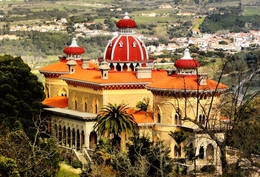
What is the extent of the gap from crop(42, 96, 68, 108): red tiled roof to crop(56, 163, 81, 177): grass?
11.2 m

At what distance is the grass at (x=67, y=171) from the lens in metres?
56.6

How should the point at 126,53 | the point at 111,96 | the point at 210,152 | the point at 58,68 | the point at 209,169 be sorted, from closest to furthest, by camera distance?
the point at 209,169
the point at 210,152
the point at 111,96
the point at 126,53
the point at 58,68

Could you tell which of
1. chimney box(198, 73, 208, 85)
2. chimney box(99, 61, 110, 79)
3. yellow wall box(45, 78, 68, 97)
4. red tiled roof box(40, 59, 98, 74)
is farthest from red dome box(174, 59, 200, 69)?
yellow wall box(45, 78, 68, 97)

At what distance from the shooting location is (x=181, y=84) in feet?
189

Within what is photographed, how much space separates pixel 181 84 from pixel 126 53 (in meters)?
10.9

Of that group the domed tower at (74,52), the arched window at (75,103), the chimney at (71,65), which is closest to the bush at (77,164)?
the arched window at (75,103)

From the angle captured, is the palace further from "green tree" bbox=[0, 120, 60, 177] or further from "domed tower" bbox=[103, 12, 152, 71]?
"green tree" bbox=[0, 120, 60, 177]

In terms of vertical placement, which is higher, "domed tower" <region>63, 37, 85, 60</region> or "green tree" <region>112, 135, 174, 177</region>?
"domed tower" <region>63, 37, 85, 60</region>

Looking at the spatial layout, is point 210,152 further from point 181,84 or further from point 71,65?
point 71,65

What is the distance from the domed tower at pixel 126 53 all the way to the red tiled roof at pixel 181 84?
797cm

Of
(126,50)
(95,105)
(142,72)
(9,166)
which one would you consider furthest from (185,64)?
(9,166)

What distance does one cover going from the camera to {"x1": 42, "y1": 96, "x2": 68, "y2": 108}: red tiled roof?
6962 cm

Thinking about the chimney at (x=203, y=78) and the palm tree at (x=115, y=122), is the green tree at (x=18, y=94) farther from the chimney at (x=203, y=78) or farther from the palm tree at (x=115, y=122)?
the chimney at (x=203, y=78)

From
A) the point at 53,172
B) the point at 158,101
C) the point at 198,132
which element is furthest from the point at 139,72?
the point at 53,172
